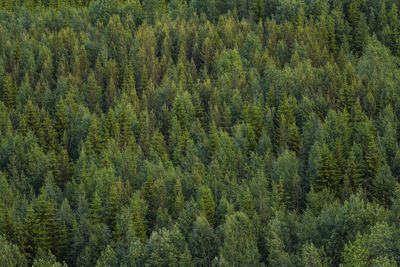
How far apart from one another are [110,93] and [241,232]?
9874cm

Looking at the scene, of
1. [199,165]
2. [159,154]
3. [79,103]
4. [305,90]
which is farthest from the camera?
[79,103]

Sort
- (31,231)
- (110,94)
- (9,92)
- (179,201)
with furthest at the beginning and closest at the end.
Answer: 1. (9,92)
2. (110,94)
3. (179,201)
4. (31,231)

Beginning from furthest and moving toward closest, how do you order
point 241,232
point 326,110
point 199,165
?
point 326,110, point 199,165, point 241,232

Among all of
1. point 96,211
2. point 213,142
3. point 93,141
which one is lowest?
point 93,141

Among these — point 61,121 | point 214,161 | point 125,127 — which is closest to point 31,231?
point 214,161

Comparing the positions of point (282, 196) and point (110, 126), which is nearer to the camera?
point (282, 196)

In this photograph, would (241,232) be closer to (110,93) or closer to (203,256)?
(203,256)

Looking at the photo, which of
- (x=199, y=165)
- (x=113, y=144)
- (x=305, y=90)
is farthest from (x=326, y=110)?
(x=113, y=144)

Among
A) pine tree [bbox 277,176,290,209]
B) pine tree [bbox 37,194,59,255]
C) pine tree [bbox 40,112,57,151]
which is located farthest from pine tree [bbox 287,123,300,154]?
pine tree [bbox 40,112,57,151]

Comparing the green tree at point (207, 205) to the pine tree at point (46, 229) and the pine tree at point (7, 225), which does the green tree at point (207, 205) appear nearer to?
the pine tree at point (46, 229)

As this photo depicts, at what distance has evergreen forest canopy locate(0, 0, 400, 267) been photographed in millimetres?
95750

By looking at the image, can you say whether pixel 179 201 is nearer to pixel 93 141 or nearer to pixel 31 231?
pixel 31 231

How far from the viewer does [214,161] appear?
5123 inches

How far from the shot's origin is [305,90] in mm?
164000
